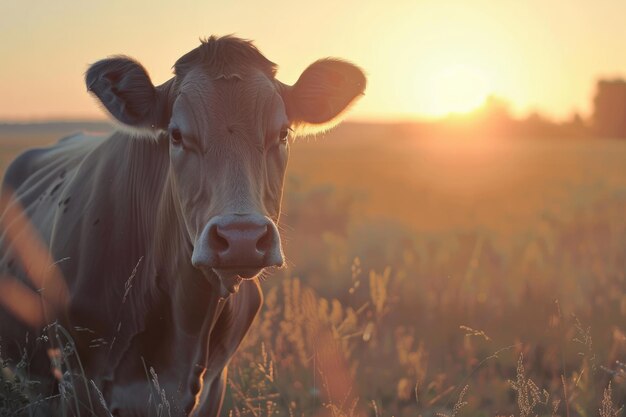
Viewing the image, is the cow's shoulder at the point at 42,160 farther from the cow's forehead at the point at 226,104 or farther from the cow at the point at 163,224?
the cow's forehead at the point at 226,104

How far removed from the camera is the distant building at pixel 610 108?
63438 mm

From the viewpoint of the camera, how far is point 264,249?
3.43 m

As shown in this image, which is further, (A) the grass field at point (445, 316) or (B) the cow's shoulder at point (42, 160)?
(B) the cow's shoulder at point (42, 160)

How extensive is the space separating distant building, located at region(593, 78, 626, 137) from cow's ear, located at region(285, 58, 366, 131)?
62.8 metres

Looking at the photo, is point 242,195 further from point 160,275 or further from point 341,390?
A: point 341,390

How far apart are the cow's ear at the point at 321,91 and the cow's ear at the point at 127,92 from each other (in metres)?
0.70

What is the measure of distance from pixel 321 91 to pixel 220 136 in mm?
895

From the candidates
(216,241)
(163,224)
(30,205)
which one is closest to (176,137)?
(163,224)

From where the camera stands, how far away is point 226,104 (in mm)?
3855

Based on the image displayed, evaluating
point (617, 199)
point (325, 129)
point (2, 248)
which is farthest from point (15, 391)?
point (617, 199)

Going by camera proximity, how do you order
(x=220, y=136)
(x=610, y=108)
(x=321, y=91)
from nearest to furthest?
(x=220, y=136)
(x=321, y=91)
(x=610, y=108)

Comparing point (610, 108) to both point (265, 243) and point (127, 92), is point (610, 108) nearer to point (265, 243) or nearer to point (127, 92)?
point (127, 92)

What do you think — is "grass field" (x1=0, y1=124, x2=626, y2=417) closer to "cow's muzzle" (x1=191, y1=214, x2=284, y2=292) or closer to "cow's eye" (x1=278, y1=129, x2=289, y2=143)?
"cow's eye" (x1=278, y1=129, x2=289, y2=143)

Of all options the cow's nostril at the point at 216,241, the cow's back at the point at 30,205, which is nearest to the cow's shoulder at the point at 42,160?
the cow's back at the point at 30,205
